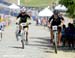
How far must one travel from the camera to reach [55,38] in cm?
1530

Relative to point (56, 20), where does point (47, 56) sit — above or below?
below

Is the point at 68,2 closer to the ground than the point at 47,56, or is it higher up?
higher up

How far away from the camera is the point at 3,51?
51.3 ft

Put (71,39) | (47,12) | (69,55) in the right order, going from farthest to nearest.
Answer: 1. (47,12)
2. (71,39)
3. (69,55)

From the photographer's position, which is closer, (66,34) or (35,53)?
(35,53)

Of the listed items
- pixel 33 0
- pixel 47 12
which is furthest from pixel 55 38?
pixel 33 0

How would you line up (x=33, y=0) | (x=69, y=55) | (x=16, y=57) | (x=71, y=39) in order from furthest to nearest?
1. (x=33, y=0)
2. (x=71, y=39)
3. (x=69, y=55)
4. (x=16, y=57)

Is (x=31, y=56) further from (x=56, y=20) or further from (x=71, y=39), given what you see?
(x=71, y=39)

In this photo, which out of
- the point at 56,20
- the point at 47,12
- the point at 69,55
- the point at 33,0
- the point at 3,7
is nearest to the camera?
the point at 69,55

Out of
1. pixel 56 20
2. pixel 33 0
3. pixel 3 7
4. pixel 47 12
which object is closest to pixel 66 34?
pixel 56 20

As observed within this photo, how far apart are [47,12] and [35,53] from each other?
116 feet

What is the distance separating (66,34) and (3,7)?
1868 inches

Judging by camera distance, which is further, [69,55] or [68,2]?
[68,2]

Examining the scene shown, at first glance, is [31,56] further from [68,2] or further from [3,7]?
[3,7]
